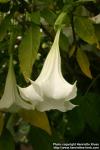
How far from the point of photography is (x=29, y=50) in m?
0.66

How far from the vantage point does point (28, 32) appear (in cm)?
69

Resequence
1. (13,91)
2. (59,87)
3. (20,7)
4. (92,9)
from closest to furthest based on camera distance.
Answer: (59,87) < (13,91) < (20,7) < (92,9)

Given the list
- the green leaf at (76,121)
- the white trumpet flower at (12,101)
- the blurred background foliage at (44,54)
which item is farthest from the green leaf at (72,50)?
the white trumpet flower at (12,101)

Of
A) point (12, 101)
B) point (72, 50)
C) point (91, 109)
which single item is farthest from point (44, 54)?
point (12, 101)

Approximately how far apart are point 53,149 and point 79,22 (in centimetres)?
24

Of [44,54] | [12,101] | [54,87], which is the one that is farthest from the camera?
[44,54]

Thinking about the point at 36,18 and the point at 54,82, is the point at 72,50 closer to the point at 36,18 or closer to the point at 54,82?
the point at 36,18

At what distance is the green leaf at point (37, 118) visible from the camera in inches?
27.1

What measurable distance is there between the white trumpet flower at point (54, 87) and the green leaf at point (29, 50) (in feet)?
0.18

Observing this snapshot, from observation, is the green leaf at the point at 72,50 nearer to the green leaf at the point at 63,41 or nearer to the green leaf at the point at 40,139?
the green leaf at the point at 63,41

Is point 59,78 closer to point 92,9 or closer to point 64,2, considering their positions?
point 64,2

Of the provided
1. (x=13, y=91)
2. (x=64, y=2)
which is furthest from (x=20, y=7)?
(x=13, y=91)

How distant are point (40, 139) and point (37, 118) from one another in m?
0.07

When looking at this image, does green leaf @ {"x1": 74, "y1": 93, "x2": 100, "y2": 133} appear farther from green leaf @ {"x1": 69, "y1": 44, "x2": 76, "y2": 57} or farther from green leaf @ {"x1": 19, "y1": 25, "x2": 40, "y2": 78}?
green leaf @ {"x1": 19, "y1": 25, "x2": 40, "y2": 78}
